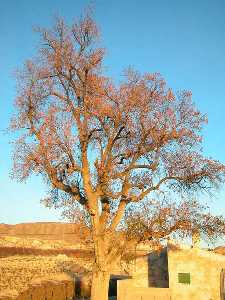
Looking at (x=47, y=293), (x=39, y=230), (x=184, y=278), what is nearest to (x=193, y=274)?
(x=184, y=278)

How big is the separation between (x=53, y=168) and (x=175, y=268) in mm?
16340

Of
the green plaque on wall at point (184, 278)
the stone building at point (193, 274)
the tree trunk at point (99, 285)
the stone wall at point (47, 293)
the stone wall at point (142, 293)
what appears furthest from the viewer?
the green plaque on wall at point (184, 278)

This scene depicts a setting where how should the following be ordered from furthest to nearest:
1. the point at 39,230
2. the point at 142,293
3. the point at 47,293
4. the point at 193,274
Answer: the point at 39,230, the point at 193,274, the point at 47,293, the point at 142,293

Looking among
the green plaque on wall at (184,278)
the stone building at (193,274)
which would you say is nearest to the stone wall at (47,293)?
the stone building at (193,274)

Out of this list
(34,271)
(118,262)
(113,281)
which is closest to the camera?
(118,262)

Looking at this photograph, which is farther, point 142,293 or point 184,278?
point 184,278

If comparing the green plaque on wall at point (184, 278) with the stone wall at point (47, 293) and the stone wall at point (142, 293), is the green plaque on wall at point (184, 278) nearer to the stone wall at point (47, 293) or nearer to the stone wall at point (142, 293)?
the stone wall at point (142, 293)

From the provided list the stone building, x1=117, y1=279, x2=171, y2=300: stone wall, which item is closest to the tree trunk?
x1=117, y1=279, x2=171, y2=300: stone wall

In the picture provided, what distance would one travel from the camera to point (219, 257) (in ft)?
102

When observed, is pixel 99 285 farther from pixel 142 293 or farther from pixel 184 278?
pixel 184 278

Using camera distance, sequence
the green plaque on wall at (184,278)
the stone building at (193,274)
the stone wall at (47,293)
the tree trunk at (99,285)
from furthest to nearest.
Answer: the green plaque on wall at (184,278), the stone building at (193,274), the stone wall at (47,293), the tree trunk at (99,285)

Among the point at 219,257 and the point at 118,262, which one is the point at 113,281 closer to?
the point at 219,257

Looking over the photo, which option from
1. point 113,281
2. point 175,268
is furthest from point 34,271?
point 175,268

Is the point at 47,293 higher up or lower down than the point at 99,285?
lower down
